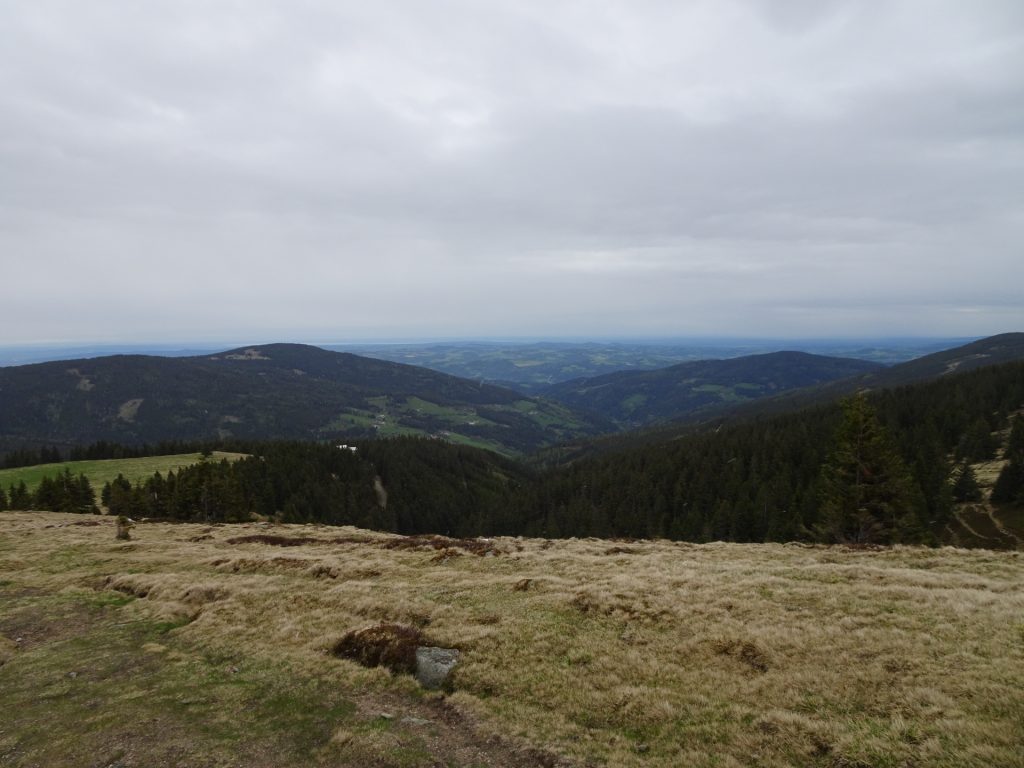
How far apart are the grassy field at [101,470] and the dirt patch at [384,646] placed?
105m

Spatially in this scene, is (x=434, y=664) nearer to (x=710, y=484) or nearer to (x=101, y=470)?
(x=710, y=484)

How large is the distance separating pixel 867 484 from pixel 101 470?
14814cm

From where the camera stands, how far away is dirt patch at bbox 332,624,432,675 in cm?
1814

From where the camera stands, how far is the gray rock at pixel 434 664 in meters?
16.9

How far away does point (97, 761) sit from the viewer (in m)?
12.7

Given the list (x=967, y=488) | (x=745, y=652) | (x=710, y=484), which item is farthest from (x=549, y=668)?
(x=710, y=484)

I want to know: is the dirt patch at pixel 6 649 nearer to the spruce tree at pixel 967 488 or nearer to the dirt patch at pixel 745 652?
the dirt patch at pixel 745 652

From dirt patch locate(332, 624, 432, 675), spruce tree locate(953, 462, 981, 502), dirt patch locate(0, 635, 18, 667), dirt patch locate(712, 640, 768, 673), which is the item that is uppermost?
dirt patch locate(712, 640, 768, 673)

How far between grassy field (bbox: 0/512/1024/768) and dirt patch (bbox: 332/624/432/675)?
577mm

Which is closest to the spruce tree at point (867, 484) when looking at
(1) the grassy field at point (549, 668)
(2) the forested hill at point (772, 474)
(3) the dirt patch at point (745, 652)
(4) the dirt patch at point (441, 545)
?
(2) the forested hill at point (772, 474)

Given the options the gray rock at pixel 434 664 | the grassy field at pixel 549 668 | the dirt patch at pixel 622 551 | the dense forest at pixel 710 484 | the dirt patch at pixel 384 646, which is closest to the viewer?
the grassy field at pixel 549 668

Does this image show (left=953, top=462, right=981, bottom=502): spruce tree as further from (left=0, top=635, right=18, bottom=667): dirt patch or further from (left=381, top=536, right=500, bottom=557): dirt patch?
(left=0, top=635, right=18, bottom=667): dirt patch

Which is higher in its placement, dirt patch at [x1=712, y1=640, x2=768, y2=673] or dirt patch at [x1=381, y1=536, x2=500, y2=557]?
dirt patch at [x1=712, y1=640, x2=768, y2=673]

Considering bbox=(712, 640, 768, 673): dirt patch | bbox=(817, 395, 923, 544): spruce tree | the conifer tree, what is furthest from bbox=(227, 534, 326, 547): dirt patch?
the conifer tree
